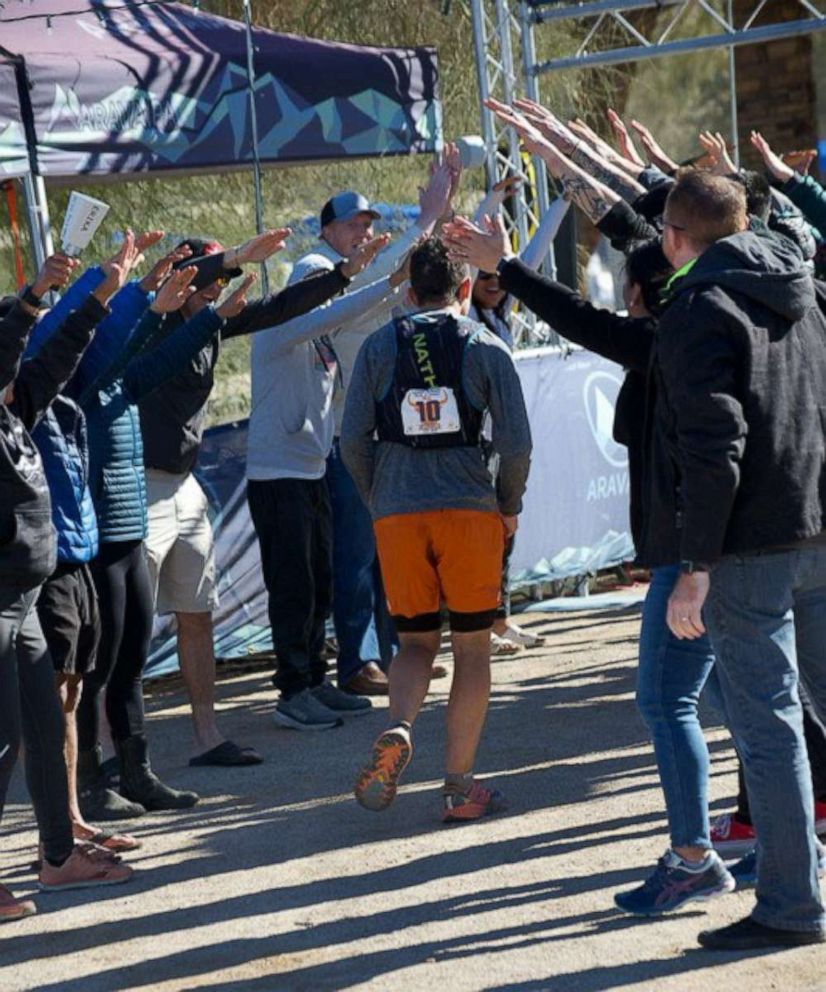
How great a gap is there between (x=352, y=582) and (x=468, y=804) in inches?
92.5

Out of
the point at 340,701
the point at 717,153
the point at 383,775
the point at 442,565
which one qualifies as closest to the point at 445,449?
the point at 442,565

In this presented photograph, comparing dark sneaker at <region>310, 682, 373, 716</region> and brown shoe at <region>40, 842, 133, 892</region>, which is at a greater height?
brown shoe at <region>40, 842, 133, 892</region>

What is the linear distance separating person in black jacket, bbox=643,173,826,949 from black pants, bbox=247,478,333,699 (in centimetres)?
330

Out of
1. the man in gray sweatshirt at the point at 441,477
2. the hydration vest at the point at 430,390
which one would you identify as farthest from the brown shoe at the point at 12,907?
the hydration vest at the point at 430,390

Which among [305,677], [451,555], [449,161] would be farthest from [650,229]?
[305,677]

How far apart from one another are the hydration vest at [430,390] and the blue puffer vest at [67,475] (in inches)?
39.4

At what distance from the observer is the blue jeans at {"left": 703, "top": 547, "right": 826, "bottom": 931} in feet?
14.6

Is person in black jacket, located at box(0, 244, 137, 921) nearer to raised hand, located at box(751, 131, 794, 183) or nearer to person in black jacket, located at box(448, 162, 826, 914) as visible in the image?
person in black jacket, located at box(448, 162, 826, 914)

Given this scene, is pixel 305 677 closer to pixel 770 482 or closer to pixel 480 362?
pixel 480 362

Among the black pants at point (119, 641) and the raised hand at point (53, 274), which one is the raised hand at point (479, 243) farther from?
the black pants at point (119, 641)

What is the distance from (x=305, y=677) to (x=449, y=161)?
2.25 m

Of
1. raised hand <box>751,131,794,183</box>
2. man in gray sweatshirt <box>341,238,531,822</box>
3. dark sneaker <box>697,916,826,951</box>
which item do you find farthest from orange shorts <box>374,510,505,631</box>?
dark sneaker <box>697,916,826,951</box>

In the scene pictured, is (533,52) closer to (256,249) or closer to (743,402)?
(256,249)

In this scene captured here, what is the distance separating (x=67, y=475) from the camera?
18.5 ft
